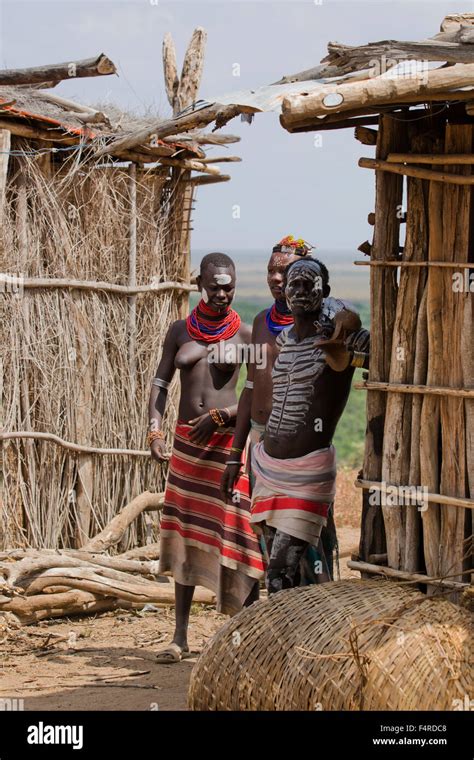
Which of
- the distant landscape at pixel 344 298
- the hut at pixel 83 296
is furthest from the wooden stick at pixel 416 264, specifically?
the distant landscape at pixel 344 298

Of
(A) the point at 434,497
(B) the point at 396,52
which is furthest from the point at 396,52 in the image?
(A) the point at 434,497

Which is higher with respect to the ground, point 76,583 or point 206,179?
point 206,179

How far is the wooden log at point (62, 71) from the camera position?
598 centimetres

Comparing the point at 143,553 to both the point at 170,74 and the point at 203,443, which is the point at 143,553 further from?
the point at 170,74

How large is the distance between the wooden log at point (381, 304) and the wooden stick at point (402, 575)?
3.2 inches

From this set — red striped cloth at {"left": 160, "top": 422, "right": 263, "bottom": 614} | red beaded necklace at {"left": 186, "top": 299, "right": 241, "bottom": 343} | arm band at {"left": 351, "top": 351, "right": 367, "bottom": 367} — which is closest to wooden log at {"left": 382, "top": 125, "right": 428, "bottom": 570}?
arm band at {"left": 351, "top": 351, "right": 367, "bottom": 367}

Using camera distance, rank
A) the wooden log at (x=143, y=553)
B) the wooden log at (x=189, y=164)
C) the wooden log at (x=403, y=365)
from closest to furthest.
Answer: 1. the wooden log at (x=403, y=365)
2. the wooden log at (x=143, y=553)
3. the wooden log at (x=189, y=164)

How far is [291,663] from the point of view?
488cm

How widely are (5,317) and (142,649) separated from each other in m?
2.60

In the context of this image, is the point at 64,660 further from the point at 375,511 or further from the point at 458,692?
the point at 458,692

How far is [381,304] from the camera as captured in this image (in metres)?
→ 5.67

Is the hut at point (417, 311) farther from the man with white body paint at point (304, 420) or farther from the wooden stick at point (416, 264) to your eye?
Result: the man with white body paint at point (304, 420)

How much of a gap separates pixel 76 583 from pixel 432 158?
13.1 feet
